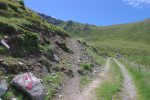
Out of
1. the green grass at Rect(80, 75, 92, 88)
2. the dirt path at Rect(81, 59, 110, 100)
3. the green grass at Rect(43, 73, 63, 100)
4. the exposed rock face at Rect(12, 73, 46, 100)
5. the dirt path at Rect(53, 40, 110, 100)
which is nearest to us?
the exposed rock face at Rect(12, 73, 46, 100)

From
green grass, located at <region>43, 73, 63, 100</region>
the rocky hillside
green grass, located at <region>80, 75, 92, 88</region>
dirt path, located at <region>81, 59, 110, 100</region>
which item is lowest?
dirt path, located at <region>81, 59, 110, 100</region>

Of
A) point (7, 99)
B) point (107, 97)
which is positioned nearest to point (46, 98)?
point (7, 99)

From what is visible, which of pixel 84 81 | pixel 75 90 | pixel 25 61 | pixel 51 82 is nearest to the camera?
pixel 51 82

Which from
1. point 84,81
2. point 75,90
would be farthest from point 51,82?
point 84,81

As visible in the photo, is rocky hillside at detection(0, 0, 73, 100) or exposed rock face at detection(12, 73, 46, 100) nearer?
exposed rock face at detection(12, 73, 46, 100)

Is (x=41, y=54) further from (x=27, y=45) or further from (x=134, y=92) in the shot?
(x=134, y=92)

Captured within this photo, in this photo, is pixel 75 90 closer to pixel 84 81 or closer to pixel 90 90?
pixel 90 90

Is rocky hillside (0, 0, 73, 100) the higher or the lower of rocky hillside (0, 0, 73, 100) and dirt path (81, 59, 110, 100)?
the higher

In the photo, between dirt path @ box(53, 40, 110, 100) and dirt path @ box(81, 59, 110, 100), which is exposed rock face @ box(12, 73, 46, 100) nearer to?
dirt path @ box(53, 40, 110, 100)

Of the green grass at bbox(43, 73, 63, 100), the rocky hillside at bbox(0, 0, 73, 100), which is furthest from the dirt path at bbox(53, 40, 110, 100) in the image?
the rocky hillside at bbox(0, 0, 73, 100)

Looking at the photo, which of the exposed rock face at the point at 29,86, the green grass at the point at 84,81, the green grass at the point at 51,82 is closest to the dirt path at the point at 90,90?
the green grass at the point at 84,81

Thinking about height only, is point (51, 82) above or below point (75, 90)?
above

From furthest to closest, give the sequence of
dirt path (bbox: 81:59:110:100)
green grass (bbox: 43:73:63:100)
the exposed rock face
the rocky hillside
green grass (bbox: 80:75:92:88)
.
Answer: green grass (bbox: 80:75:92:88) → dirt path (bbox: 81:59:110:100) → green grass (bbox: 43:73:63:100) → the rocky hillside → the exposed rock face

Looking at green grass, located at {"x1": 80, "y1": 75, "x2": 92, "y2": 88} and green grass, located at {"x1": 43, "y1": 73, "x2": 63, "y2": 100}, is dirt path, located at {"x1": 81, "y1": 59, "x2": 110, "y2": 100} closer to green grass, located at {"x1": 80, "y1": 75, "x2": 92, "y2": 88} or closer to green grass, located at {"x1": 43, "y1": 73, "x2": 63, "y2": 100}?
green grass, located at {"x1": 80, "y1": 75, "x2": 92, "y2": 88}
